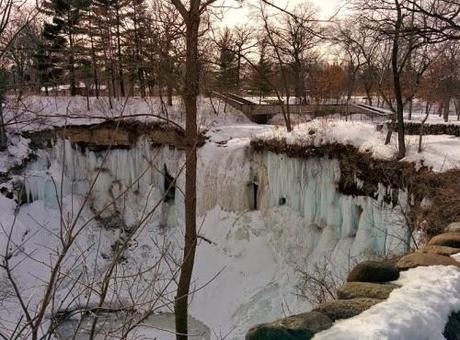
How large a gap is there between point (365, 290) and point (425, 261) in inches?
40.7

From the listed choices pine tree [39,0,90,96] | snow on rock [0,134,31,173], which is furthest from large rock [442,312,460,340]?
pine tree [39,0,90,96]

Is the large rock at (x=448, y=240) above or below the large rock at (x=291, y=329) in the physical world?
below

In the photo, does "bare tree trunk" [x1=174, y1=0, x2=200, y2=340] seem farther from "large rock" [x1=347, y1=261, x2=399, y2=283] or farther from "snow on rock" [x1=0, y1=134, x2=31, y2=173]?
"snow on rock" [x1=0, y1=134, x2=31, y2=173]

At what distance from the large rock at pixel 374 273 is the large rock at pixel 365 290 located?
0.59 feet

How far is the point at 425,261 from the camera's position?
417cm

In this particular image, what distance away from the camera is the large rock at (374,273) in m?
3.75

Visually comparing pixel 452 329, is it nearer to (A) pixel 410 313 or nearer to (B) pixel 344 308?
(A) pixel 410 313

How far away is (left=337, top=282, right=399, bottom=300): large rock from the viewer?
3.35 metres

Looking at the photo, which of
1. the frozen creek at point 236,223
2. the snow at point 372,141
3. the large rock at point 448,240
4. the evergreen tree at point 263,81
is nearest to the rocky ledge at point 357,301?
the large rock at point 448,240

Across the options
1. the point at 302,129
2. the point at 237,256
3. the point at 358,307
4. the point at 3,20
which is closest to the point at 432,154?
the point at 302,129

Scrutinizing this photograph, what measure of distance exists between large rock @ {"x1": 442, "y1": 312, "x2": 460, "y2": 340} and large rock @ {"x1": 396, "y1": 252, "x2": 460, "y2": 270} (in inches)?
39.6

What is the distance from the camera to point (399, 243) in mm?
9625

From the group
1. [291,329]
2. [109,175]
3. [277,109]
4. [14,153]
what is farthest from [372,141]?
[14,153]

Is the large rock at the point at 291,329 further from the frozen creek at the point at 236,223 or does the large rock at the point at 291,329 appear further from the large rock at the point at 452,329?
the frozen creek at the point at 236,223
